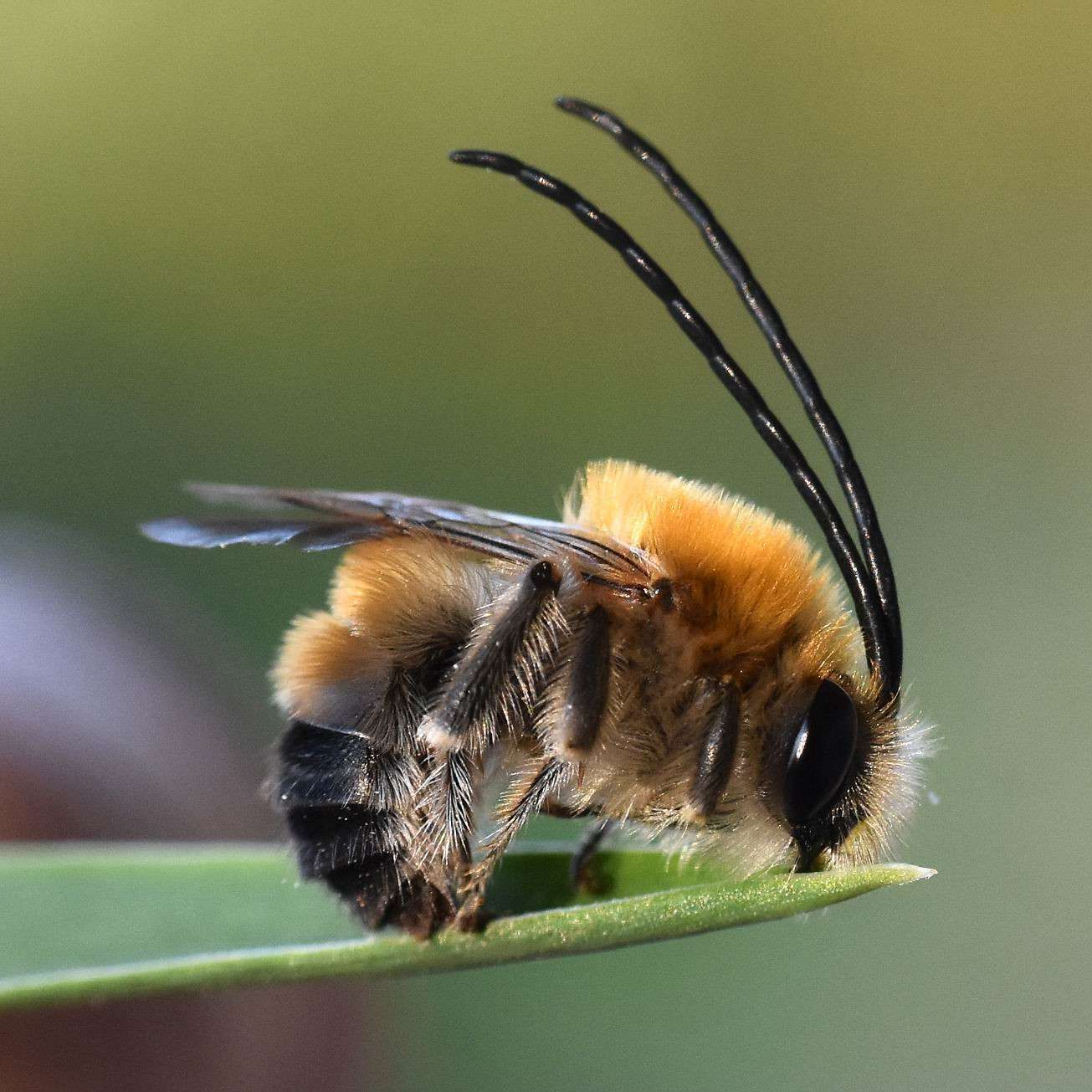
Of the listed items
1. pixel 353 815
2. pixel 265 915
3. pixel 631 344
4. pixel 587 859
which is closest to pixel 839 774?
pixel 587 859

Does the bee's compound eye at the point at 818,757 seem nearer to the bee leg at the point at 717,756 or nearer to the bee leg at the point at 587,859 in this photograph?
the bee leg at the point at 717,756

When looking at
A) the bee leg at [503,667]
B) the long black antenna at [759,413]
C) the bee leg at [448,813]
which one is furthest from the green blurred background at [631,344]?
the long black antenna at [759,413]

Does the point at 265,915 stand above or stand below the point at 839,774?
below

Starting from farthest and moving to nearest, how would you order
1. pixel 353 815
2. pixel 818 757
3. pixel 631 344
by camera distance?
pixel 631 344, pixel 353 815, pixel 818 757

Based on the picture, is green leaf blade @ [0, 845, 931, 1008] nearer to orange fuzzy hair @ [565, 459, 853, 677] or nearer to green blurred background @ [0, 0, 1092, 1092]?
orange fuzzy hair @ [565, 459, 853, 677]

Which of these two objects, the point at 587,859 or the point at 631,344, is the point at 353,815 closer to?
the point at 587,859

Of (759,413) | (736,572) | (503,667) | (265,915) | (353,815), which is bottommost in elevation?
(265,915)
